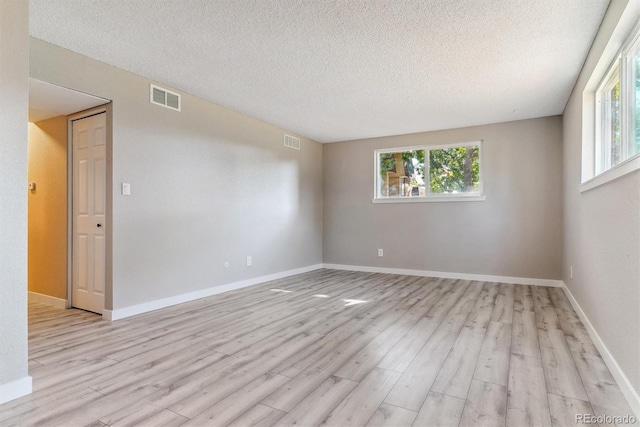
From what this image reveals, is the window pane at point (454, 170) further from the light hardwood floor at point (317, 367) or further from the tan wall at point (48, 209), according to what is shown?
the tan wall at point (48, 209)

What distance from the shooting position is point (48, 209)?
12.8ft

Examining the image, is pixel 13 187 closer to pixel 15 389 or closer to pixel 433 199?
pixel 15 389

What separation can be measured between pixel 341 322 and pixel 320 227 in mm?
3575

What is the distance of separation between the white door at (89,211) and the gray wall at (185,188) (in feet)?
0.81

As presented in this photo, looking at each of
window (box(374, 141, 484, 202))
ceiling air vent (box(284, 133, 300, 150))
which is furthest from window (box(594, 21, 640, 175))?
ceiling air vent (box(284, 133, 300, 150))

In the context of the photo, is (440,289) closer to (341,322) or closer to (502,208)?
(502,208)

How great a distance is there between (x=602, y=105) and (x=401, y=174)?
3234mm

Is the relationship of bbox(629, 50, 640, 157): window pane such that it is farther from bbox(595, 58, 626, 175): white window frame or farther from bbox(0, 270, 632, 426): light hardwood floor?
bbox(0, 270, 632, 426): light hardwood floor

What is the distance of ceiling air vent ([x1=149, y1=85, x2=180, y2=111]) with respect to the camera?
3.65 metres

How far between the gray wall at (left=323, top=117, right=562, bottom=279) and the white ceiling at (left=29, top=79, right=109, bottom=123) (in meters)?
4.15

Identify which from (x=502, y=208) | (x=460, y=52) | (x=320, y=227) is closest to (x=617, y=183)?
(x=460, y=52)

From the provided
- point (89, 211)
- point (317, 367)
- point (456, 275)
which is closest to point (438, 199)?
point (456, 275)

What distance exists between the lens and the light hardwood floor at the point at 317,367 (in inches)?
67.2

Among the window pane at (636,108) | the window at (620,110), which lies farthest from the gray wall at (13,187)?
the window pane at (636,108)
